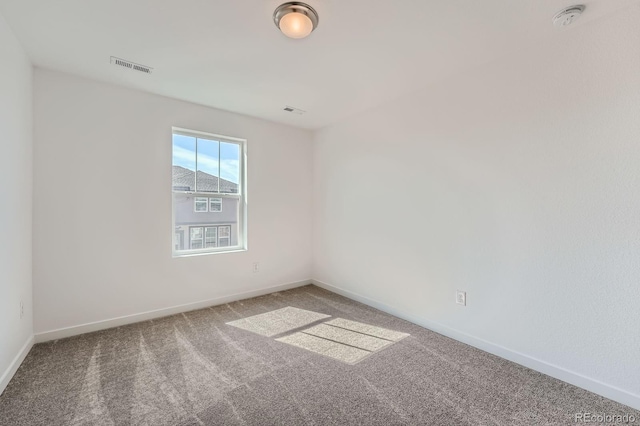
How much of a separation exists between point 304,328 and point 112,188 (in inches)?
96.0

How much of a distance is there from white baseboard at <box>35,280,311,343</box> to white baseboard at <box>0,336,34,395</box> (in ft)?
0.49

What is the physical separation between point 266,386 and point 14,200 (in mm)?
2317

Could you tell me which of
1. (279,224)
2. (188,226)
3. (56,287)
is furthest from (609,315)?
(56,287)

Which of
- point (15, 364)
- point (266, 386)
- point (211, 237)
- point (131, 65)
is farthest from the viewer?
point (211, 237)

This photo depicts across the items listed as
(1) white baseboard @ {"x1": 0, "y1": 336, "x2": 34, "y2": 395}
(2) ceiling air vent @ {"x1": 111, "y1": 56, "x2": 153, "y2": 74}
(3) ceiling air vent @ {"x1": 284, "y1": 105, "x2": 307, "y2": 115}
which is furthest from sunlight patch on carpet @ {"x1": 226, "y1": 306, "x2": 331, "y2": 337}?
(2) ceiling air vent @ {"x1": 111, "y1": 56, "x2": 153, "y2": 74}

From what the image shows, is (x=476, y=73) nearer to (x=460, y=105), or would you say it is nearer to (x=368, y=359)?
(x=460, y=105)

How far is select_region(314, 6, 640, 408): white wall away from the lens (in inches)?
68.2

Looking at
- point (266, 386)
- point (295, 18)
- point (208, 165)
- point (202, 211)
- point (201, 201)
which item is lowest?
point (266, 386)

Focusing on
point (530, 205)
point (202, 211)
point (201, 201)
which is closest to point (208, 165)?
point (201, 201)

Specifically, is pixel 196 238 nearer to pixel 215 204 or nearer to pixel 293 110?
pixel 215 204

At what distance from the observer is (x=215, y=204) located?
354 cm

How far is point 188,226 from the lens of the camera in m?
3.31

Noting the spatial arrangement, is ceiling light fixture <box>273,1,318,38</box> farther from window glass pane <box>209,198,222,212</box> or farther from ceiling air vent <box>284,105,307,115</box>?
window glass pane <box>209,198,222,212</box>

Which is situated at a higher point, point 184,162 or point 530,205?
point 184,162
